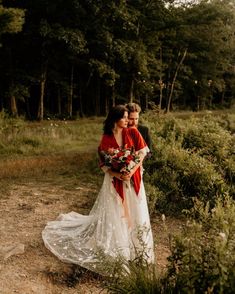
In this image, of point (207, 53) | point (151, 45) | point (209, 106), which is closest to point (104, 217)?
point (151, 45)

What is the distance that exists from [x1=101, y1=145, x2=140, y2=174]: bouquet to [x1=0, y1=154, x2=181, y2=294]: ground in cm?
144

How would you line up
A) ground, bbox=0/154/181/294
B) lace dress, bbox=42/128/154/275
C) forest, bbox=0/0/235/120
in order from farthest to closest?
forest, bbox=0/0/235/120
lace dress, bbox=42/128/154/275
ground, bbox=0/154/181/294

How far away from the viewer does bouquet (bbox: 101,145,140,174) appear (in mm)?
5492

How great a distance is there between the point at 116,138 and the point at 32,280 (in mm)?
2213

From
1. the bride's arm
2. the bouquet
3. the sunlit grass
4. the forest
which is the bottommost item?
the sunlit grass

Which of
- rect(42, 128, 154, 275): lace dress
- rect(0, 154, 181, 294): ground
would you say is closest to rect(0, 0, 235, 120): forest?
rect(0, 154, 181, 294): ground

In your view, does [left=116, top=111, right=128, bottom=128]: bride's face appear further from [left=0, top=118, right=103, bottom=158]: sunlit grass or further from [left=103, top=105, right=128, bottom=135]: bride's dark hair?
[left=0, top=118, right=103, bottom=158]: sunlit grass

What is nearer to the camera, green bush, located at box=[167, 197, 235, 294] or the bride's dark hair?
green bush, located at box=[167, 197, 235, 294]

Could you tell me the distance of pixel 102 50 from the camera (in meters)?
26.1

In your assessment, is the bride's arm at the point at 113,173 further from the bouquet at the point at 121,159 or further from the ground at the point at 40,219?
the ground at the point at 40,219

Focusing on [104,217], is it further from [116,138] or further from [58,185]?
[58,185]

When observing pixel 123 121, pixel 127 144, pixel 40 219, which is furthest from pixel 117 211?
pixel 40 219

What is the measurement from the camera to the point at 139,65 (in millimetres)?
28078

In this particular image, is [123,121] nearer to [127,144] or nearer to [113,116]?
[113,116]
